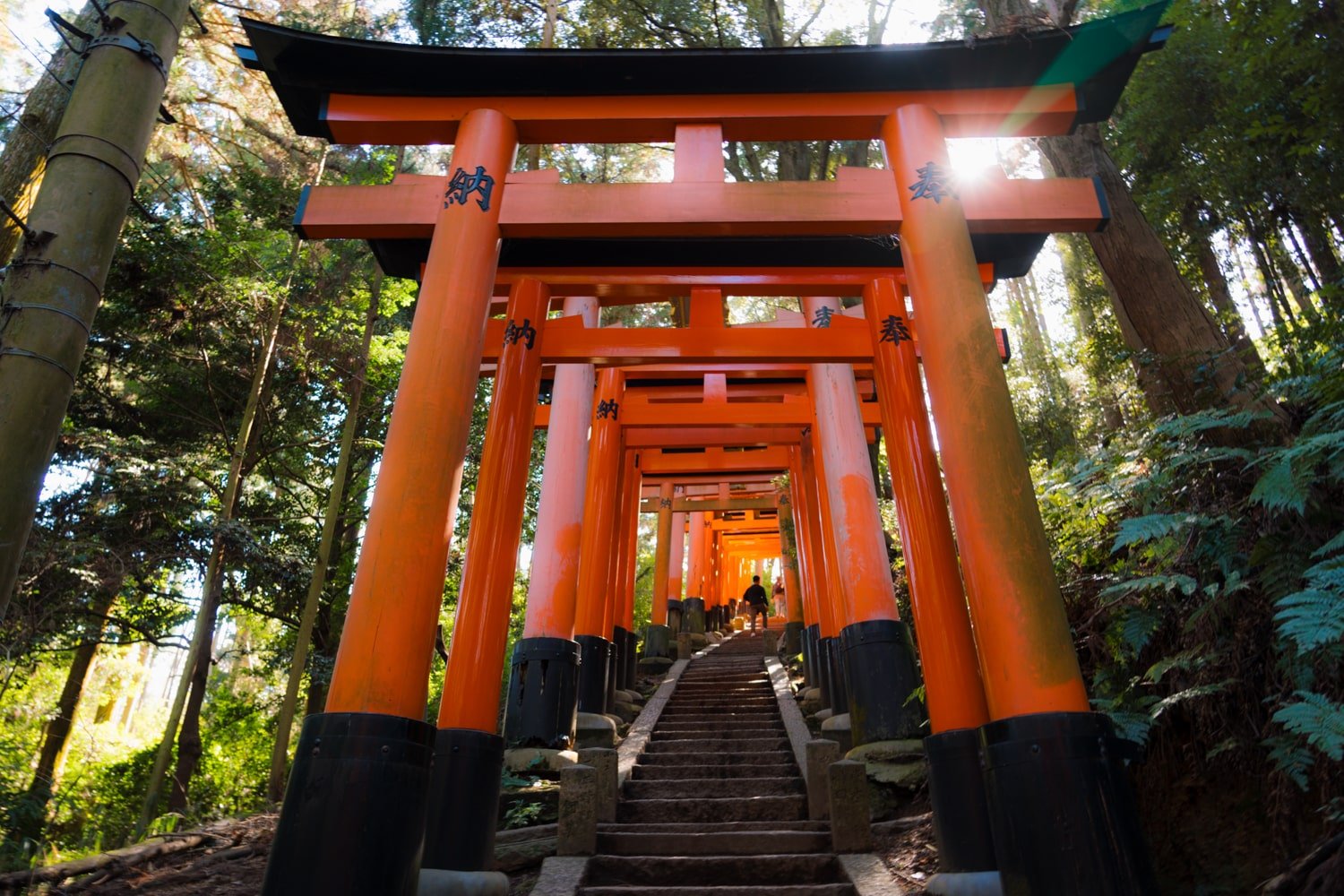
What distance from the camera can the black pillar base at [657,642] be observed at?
1637 cm

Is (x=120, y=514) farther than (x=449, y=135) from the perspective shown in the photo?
Yes

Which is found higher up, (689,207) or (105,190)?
(689,207)

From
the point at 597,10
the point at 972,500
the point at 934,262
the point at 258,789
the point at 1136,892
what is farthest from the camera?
the point at 258,789

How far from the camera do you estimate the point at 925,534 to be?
19.4 ft

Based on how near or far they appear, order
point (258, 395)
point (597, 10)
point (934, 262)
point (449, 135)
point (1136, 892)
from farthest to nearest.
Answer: point (597, 10), point (258, 395), point (449, 135), point (934, 262), point (1136, 892)

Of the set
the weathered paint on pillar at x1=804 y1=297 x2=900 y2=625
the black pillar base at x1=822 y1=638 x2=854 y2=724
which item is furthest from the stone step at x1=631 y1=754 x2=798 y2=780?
the weathered paint on pillar at x1=804 y1=297 x2=900 y2=625

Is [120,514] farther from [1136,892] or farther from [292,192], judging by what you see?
[1136,892]

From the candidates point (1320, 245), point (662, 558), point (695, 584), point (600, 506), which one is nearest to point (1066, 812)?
point (600, 506)

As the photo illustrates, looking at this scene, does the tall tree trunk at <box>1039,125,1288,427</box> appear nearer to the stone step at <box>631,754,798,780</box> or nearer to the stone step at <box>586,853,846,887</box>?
the stone step at <box>586,853,846,887</box>

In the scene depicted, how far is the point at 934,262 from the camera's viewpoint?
5.15 m

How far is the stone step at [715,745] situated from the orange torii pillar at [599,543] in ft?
3.66

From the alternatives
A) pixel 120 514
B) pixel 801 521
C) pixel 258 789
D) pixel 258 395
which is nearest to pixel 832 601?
pixel 801 521

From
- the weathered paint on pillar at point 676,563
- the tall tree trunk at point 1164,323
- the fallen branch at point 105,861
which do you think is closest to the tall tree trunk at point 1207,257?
the tall tree trunk at point 1164,323

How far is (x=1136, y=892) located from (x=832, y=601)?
695 cm
